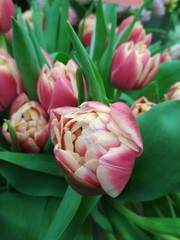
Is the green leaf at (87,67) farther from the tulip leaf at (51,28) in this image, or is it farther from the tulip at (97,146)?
the tulip leaf at (51,28)

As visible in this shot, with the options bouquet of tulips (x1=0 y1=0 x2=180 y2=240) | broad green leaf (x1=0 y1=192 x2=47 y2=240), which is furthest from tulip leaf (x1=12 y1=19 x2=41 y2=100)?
broad green leaf (x1=0 y1=192 x2=47 y2=240)

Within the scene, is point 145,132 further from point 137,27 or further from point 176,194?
point 137,27

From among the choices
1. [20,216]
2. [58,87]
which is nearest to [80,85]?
[58,87]

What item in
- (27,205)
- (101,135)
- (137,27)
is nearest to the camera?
(101,135)

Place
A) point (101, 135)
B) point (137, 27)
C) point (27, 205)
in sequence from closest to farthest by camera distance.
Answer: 1. point (101, 135)
2. point (27, 205)
3. point (137, 27)

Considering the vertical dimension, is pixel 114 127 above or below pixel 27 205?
above

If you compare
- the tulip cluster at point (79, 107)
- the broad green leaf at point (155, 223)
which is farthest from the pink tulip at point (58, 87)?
the broad green leaf at point (155, 223)

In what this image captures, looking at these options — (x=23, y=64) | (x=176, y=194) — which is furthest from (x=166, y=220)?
(x=23, y=64)
